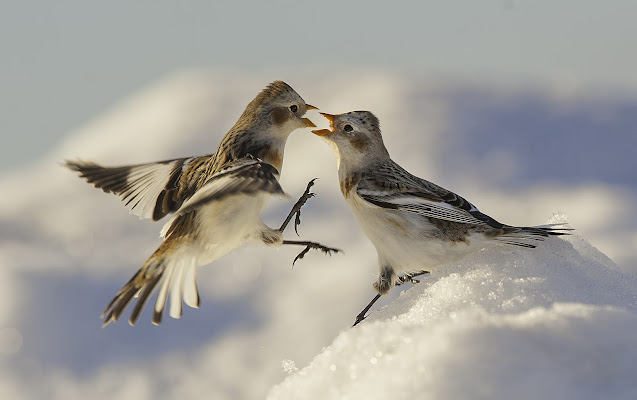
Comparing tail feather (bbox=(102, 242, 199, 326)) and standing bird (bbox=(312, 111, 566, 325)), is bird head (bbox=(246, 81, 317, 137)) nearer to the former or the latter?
standing bird (bbox=(312, 111, 566, 325))

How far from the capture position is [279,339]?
86.7ft

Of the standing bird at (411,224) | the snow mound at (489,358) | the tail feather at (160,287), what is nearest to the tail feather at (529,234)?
the standing bird at (411,224)

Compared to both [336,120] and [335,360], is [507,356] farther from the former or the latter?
[336,120]

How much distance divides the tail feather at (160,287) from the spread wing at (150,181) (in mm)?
651

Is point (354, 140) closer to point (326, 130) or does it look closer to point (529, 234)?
point (326, 130)

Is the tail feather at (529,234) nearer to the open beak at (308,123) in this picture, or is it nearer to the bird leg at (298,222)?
the bird leg at (298,222)

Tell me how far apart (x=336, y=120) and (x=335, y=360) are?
3888mm

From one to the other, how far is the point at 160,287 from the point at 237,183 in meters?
1.03

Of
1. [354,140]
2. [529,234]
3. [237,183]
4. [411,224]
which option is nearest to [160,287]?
[237,183]

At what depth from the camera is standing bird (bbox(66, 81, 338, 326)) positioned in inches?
219

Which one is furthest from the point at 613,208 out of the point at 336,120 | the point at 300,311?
the point at 336,120

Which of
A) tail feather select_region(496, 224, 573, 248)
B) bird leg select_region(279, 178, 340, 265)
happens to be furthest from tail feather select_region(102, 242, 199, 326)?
tail feather select_region(496, 224, 573, 248)

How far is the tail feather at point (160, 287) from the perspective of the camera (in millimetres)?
5445

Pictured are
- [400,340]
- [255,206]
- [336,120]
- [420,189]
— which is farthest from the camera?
[336,120]
